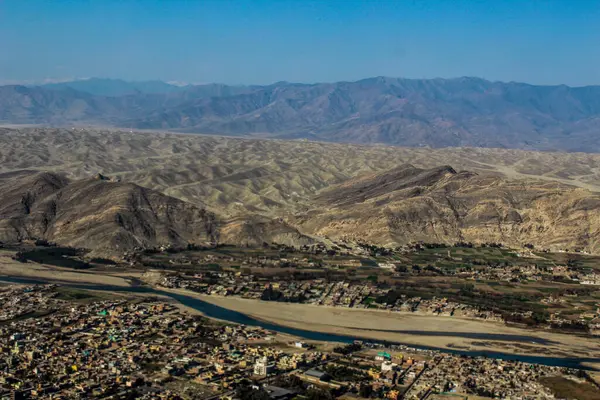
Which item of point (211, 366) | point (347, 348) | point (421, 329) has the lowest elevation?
point (421, 329)

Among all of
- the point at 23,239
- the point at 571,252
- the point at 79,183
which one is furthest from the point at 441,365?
the point at 79,183

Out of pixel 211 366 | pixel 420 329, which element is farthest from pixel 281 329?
pixel 211 366

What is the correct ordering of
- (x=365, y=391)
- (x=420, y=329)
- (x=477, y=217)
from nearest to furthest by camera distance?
1. (x=365, y=391)
2. (x=420, y=329)
3. (x=477, y=217)

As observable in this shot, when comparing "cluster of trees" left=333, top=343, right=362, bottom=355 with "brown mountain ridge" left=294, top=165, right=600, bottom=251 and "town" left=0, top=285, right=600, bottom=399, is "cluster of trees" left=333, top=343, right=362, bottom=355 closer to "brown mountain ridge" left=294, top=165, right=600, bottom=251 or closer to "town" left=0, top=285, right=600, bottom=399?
"town" left=0, top=285, right=600, bottom=399

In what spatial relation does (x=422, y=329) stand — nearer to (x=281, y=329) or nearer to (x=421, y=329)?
(x=421, y=329)

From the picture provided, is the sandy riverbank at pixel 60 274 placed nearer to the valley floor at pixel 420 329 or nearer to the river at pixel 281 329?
the river at pixel 281 329

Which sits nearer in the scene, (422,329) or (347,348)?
(347,348)

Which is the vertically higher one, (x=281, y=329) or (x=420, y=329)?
(x=281, y=329)

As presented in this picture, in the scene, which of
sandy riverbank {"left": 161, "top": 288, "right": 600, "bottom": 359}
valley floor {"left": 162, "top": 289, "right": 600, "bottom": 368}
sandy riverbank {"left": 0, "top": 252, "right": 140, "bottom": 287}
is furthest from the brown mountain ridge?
sandy riverbank {"left": 0, "top": 252, "right": 140, "bottom": 287}

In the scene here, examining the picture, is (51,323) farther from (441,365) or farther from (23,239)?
(23,239)

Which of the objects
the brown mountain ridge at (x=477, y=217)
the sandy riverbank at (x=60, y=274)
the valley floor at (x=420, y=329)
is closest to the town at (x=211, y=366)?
the valley floor at (x=420, y=329)
